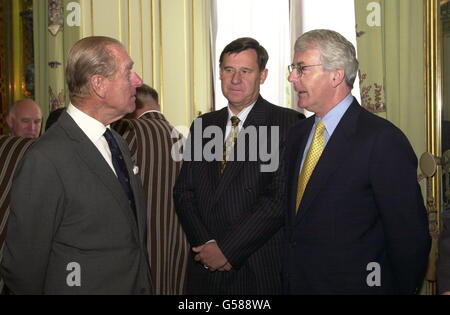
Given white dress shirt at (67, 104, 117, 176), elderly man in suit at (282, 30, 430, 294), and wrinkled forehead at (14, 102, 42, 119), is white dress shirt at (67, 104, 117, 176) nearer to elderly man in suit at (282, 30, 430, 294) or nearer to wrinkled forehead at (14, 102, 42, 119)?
elderly man in suit at (282, 30, 430, 294)

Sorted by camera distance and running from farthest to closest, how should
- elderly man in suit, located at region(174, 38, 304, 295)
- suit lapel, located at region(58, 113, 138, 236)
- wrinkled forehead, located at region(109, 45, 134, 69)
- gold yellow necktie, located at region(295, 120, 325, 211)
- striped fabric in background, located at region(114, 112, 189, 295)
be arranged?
striped fabric in background, located at region(114, 112, 189, 295) → elderly man in suit, located at region(174, 38, 304, 295) → gold yellow necktie, located at region(295, 120, 325, 211) → wrinkled forehead, located at region(109, 45, 134, 69) → suit lapel, located at region(58, 113, 138, 236)

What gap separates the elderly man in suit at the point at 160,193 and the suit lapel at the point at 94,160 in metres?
0.86

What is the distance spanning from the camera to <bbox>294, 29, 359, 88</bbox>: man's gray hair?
2.17 m

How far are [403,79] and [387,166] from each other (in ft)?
6.62

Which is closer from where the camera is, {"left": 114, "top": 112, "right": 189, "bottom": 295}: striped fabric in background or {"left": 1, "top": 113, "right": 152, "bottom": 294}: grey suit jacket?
{"left": 1, "top": 113, "right": 152, "bottom": 294}: grey suit jacket

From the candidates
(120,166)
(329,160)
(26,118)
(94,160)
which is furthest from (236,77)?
(26,118)

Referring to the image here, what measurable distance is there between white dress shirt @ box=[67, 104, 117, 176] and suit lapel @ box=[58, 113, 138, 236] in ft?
0.10

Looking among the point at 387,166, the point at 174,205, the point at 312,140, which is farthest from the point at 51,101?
the point at 387,166

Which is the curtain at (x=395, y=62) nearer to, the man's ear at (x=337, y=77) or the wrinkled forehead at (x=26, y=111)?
the man's ear at (x=337, y=77)

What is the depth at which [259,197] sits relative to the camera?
2531 millimetres

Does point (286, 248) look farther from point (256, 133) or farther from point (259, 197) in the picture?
point (256, 133)

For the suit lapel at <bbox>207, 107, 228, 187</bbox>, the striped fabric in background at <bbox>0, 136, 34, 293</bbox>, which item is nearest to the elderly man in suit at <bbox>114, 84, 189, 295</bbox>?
the suit lapel at <bbox>207, 107, 228, 187</bbox>

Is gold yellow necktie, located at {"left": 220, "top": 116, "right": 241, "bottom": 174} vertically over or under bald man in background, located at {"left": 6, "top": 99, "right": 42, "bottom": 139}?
under
